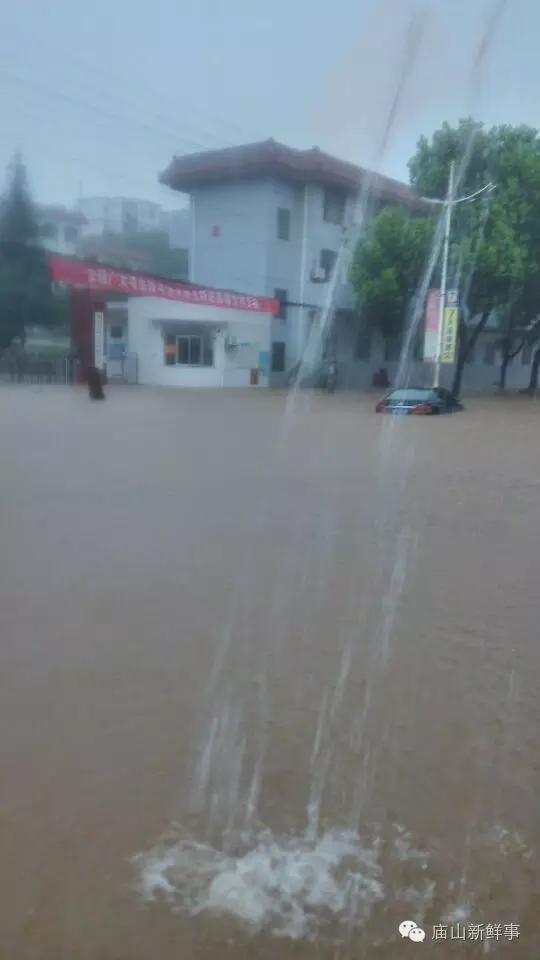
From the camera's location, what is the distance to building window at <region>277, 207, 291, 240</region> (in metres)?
28.6

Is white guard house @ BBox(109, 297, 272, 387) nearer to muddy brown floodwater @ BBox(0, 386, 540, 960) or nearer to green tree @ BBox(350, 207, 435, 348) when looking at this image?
green tree @ BBox(350, 207, 435, 348)

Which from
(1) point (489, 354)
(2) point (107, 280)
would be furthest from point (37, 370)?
(1) point (489, 354)

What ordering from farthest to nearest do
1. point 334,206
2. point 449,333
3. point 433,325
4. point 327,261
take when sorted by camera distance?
point 327,261 < point 334,206 < point 433,325 < point 449,333

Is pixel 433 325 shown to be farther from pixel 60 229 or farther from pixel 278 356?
pixel 60 229

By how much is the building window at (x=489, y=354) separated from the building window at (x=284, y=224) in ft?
51.8

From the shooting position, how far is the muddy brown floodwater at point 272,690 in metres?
2.73

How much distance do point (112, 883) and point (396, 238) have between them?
27489 mm

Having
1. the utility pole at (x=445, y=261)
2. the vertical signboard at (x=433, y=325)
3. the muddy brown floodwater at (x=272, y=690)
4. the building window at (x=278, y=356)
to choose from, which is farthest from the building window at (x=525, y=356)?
the muddy brown floodwater at (x=272, y=690)

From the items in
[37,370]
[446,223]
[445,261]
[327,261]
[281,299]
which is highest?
[446,223]

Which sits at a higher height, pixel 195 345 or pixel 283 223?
pixel 283 223

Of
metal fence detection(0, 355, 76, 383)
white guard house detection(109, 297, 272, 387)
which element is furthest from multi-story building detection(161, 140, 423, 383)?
metal fence detection(0, 355, 76, 383)

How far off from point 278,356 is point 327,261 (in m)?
3.80

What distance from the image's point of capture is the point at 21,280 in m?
31.2

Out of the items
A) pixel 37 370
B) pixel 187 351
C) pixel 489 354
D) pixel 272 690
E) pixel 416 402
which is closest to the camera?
pixel 272 690
